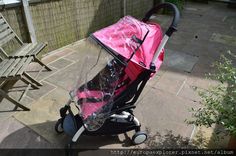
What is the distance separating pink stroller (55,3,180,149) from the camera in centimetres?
176

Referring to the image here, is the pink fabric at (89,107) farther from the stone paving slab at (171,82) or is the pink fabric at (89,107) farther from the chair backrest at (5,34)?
the chair backrest at (5,34)

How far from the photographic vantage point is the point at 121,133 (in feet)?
6.90

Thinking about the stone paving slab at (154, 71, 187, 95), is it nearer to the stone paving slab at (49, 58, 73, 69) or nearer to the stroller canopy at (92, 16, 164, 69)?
the stroller canopy at (92, 16, 164, 69)

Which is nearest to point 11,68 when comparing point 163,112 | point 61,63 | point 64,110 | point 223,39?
point 64,110

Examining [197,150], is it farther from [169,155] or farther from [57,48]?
[57,48]

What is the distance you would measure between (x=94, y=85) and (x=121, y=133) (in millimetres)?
528

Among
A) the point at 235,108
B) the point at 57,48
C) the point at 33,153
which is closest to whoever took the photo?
the point at 235,108

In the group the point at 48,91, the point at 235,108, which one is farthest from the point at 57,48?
the point at 235,108

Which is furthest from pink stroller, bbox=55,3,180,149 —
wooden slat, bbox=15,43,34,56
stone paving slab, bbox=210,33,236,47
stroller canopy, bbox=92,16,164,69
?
stone paving slab, bbox=210,33,236,47

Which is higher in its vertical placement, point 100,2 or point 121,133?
point 100,2

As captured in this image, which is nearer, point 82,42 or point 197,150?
point 197,150

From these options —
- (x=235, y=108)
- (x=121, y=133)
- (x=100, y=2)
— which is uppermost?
(x=100, y=2)

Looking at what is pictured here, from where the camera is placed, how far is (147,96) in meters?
2.83

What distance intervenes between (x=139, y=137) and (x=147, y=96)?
838mm
